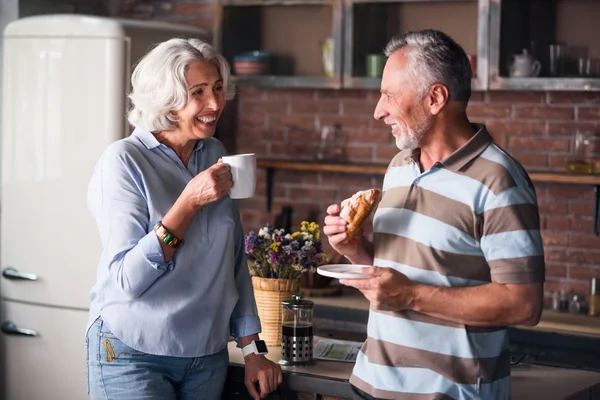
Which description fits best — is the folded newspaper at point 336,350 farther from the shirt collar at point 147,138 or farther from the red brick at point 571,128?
the red brick at point 571,128

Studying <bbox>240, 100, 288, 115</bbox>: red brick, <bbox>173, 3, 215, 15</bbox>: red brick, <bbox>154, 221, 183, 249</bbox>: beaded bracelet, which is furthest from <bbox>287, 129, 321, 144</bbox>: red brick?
<bbox>154, 221, 183, 249</bbox>: beaded bracelet

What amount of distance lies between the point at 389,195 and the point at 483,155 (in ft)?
0.77

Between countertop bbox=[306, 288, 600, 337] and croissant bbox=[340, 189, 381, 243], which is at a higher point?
croissant bbox=[340, 189, 381, 243]

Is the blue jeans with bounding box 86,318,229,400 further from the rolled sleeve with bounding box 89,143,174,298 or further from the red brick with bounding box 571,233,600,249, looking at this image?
the red brick with bounding box 571,233,600,249

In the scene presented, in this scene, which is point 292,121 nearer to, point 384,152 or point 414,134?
point 384,152

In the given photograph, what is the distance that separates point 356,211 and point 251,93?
2.70m

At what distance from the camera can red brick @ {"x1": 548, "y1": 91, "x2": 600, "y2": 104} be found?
398 centimetres

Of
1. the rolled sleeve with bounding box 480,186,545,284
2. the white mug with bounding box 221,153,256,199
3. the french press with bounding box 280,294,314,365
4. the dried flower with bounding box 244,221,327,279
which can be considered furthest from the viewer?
the dried flower with bounding box 244,221,327,279

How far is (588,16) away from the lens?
13.1ft

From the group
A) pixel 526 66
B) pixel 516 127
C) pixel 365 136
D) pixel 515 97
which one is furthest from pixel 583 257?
pixel 365 136

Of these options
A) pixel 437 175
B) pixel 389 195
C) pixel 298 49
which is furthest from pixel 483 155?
pixel 298 49

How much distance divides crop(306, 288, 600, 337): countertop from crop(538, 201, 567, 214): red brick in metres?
0.42

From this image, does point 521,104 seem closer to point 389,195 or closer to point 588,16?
point 588,16

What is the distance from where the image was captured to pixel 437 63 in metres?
1.95
